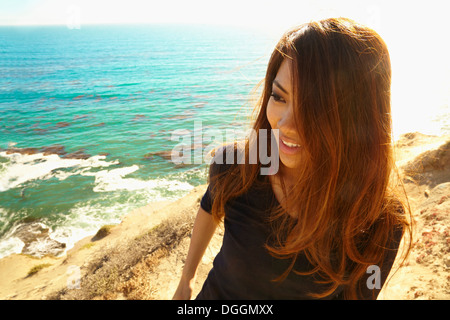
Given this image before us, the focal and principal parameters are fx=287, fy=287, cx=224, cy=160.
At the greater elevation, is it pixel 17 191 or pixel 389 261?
pixel 389 261

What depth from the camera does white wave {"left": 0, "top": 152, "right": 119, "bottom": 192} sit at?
13.7 meters

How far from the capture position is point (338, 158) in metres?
1.37

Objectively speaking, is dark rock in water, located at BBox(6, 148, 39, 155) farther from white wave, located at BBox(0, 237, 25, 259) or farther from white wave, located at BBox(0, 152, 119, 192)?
white wave, located at BBox(0, 237, 25, 259)

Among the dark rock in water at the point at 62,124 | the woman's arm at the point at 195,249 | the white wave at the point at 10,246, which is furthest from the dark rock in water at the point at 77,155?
the woman's arm at the point at 195,249

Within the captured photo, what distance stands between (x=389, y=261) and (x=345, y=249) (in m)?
0.23

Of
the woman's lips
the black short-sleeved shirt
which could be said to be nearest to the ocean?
the woman's lips

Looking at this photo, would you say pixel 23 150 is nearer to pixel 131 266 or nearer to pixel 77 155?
pixel 77 155

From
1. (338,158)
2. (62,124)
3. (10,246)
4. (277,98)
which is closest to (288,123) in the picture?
(277,98)

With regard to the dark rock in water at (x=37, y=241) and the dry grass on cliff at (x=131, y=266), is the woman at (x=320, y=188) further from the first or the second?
the dark rock in water at (x=37, y=241)

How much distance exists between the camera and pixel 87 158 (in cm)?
1611

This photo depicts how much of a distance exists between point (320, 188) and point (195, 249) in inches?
33.1

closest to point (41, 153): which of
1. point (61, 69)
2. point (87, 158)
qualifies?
point (87, 158)

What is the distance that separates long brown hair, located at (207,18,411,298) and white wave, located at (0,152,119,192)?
1466 centimetres
